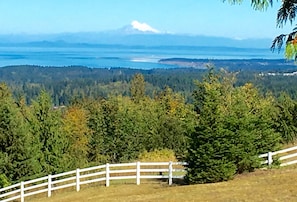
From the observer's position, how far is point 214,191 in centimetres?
1484

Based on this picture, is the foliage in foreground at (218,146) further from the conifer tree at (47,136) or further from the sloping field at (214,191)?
the conifer tree at (47,136)

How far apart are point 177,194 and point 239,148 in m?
3.16

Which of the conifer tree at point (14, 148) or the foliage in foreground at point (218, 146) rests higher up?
the foliage in foreground at point (218, 146)

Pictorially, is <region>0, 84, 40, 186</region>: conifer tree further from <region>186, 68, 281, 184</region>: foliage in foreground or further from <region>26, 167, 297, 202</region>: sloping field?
<region>186, 68, 281, 184</region>: foliage in foreground

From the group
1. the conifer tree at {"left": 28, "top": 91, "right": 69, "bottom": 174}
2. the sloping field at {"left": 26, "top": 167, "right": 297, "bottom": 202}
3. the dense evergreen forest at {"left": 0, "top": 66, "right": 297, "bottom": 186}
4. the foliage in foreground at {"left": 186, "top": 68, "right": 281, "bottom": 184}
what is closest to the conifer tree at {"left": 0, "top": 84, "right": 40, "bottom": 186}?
the dense evergreen forest at {"left": 0, "top": 66, "right": 297, "bottom": 186}

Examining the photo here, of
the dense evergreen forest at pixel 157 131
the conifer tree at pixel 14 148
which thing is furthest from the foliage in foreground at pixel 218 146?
the conifer tree at pixel 14 148

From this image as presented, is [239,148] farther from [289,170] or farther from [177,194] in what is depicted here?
[177,194]

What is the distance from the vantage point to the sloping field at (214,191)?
13570 millimetres

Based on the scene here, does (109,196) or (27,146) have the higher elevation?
(109,196)

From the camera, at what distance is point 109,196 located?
16.9m

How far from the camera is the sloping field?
44.5 ft

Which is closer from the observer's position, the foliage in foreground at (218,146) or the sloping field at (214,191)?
the sloping field at (214,191)

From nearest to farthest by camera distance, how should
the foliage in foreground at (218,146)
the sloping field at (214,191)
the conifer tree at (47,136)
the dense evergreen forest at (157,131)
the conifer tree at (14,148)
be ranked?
the sloping field at (214,191), the foliage in foreground at (218,146), the dense evergreen forest at (157,131), the conifer tree at (14,148), the conifer tree at (47,136)

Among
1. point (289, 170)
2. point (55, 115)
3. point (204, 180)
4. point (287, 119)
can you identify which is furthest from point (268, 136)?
point (55, 115)
